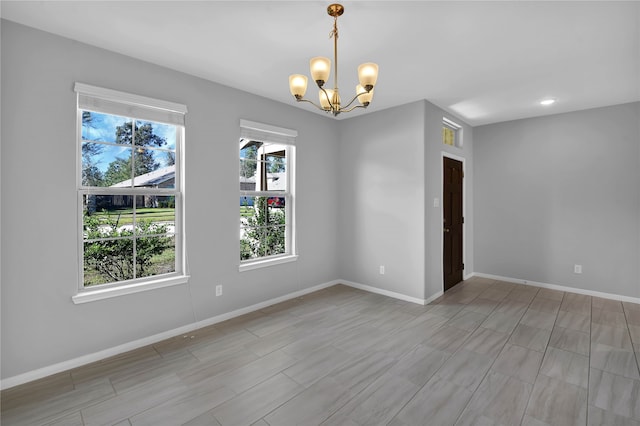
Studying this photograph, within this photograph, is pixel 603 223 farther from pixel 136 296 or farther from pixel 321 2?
pixel 136 296

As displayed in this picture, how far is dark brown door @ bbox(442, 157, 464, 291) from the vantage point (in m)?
4.66

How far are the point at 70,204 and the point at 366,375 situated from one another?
111 inches

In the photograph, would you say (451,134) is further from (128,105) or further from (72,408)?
(72,408)

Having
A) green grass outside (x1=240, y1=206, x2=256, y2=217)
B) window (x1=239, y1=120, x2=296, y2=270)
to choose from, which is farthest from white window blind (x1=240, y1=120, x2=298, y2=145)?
green grass outside (x1=240, y1=206, x2=256, y2=217)

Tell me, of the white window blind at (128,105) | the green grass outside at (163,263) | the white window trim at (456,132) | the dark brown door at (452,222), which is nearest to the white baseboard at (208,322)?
the dark brown door at (452,222)

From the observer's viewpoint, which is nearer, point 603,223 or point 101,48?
point 101,48

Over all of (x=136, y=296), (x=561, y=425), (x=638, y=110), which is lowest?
(x=561, y=425)

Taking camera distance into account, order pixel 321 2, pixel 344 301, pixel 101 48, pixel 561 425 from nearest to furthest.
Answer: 1. pixel 561 425
2. pixel 321 2
3. pixel 101 48
4. pixel 344 301

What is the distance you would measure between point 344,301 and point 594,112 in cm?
446

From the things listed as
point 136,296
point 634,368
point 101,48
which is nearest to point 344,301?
point 136,296

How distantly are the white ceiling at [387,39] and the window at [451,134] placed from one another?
120 centimetres

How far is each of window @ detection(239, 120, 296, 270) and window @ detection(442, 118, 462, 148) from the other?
249 centimetres

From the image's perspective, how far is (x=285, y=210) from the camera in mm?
4344

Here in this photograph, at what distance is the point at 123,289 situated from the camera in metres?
2.75
